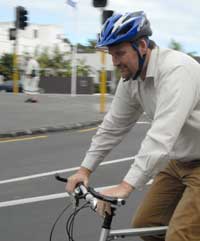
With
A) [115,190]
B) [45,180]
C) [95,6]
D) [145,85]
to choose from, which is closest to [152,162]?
[115,190]

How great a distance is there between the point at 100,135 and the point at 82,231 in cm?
237

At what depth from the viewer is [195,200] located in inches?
124

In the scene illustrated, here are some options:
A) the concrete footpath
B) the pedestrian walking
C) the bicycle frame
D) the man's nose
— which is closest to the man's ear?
the man's nose

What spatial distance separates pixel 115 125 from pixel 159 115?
60 centimetres

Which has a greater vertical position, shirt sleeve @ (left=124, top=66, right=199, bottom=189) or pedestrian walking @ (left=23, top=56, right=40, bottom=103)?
shirt sleeve @ (left=124, top=66, right=199, bottom=189)

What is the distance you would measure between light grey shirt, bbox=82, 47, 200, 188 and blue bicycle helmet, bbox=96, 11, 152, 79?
20 centimetres

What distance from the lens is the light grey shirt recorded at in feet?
9.61

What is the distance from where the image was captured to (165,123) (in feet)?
9.70

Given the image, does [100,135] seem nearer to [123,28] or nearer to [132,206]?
[123,28]

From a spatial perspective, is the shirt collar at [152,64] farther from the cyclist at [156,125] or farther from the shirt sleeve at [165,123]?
the shirt sleeve at [165,123]

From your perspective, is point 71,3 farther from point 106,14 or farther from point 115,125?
point 115,125

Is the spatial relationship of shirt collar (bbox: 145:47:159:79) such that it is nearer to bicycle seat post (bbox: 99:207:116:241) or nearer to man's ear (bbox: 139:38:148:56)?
man's ear (bbox: 139:38:148:56)

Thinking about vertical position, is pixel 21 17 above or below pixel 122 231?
above

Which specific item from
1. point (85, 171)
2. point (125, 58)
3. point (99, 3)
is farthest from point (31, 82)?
point (125, 58)
